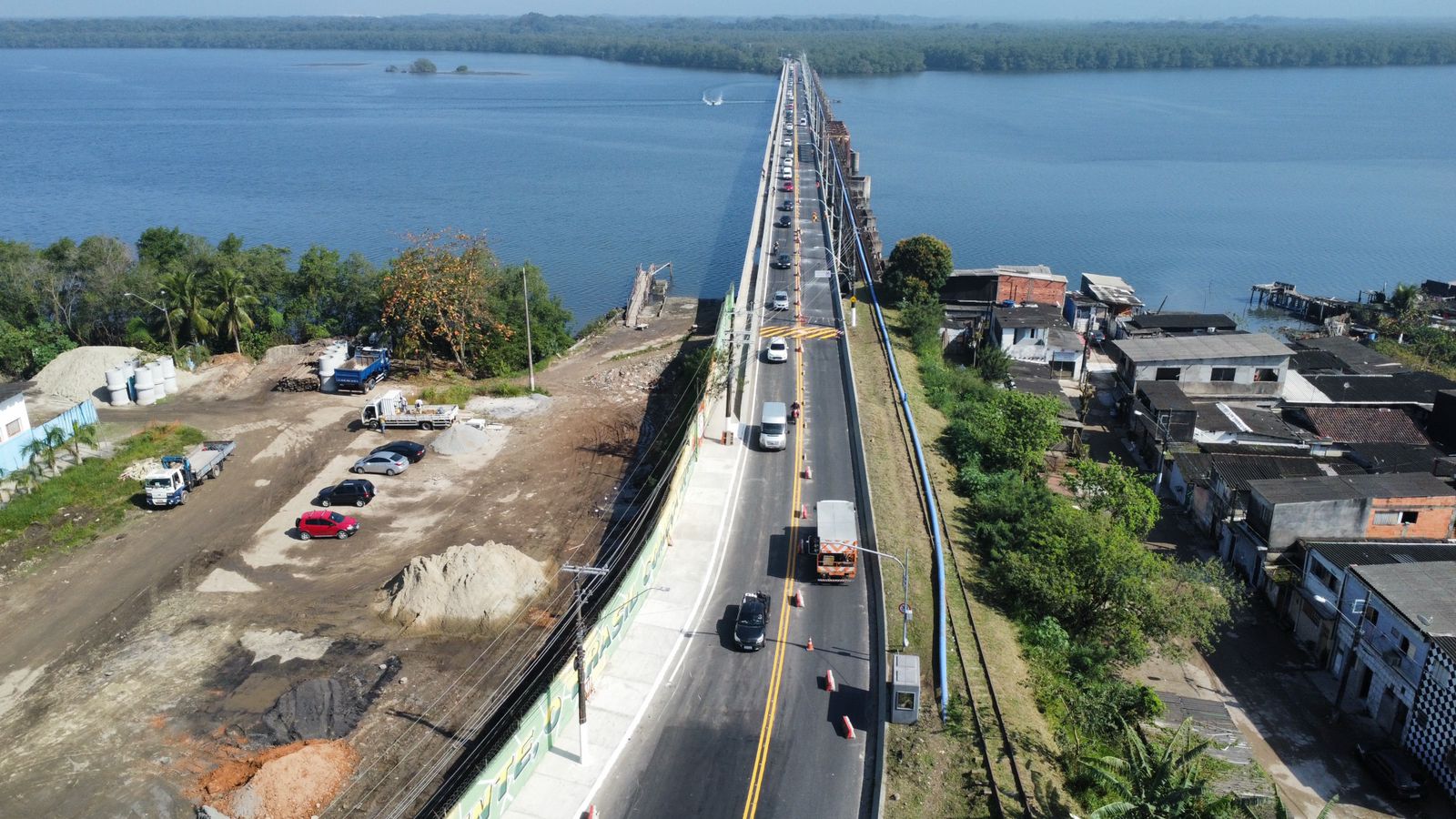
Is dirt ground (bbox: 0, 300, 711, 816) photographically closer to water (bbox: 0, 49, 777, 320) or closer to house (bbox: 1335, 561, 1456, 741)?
house (bbox: 1335, 561, 1456, 741)

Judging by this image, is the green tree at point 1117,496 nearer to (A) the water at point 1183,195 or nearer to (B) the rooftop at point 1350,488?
(B) the rooftop at point 1350,488

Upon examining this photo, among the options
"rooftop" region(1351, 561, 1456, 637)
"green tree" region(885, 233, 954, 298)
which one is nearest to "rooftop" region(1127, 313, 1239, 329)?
"green tree" region(885, 233, 954, 298)

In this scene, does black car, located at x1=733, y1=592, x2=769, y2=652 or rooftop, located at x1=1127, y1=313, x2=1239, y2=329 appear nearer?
black car, located at x1=733, y1=592, x2=769, y2=652

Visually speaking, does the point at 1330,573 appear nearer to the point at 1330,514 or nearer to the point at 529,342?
the point at 1330,514

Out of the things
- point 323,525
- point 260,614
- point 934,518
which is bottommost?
point 260,614

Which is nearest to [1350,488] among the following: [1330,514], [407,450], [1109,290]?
[1330,514]
